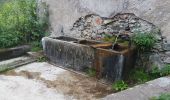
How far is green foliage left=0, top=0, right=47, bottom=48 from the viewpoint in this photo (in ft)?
20.3

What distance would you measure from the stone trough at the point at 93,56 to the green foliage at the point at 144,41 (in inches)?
6.9

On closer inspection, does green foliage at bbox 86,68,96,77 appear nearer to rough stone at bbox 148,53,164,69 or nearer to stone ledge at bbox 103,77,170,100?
rough stone at bbox 148,53,164,69

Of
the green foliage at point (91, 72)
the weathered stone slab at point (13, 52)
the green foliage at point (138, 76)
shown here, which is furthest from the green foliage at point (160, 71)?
the weathered stone slab at point (13, 52)

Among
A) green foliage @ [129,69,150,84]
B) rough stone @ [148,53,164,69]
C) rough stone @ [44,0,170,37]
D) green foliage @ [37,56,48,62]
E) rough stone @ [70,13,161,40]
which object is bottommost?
green foliage @ [129,69,150,84]

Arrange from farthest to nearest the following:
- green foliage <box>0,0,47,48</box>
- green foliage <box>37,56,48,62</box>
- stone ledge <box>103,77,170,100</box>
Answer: green foliage <box>0,0,47,48</box> → green foliage <box>37,56,48,62</box> → stone ledge <box>103,77,170,100</box>

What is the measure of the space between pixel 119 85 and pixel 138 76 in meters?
0.47

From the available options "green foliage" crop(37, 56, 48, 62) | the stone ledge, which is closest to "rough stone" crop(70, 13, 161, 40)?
"green foliage" crop(37, 56, 48, 62)

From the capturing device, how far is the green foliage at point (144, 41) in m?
4.60

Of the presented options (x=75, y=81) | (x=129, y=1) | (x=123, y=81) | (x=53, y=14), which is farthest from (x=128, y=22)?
A: (x=53, y=14)

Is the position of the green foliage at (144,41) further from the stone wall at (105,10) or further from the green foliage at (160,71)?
the green foliage at (160,71)

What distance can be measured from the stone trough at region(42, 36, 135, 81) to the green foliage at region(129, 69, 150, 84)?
5.0 inches

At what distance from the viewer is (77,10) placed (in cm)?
590

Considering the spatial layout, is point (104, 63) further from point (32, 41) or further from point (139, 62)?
point (32, 41)

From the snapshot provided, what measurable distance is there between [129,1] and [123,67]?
119 cm
